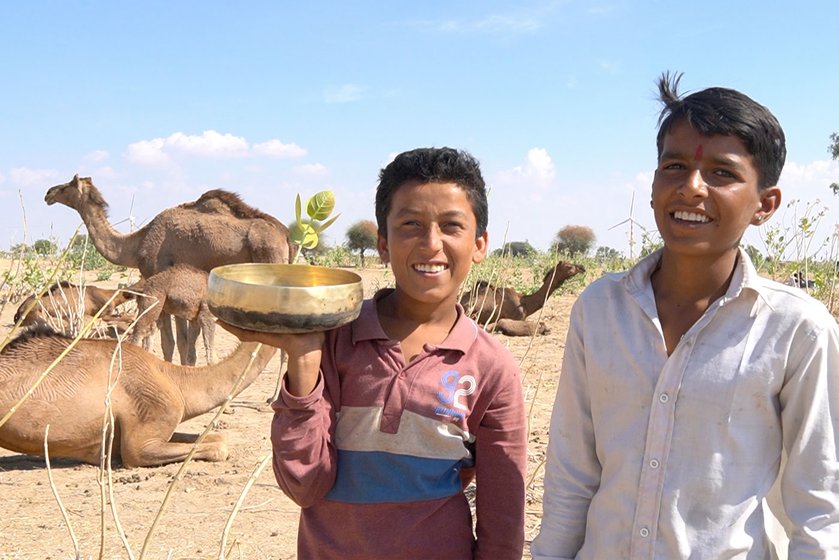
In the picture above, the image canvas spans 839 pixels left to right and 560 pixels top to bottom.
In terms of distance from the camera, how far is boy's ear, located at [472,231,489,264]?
211cm

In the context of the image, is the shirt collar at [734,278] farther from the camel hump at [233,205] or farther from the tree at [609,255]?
the tree at [609,255]

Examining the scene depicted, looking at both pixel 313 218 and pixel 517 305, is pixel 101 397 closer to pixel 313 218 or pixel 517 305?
pixel 313 218

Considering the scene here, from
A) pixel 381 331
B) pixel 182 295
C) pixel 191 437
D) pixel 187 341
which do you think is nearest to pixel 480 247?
pixel 381 331

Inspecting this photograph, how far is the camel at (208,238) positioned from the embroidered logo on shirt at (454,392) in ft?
23.4

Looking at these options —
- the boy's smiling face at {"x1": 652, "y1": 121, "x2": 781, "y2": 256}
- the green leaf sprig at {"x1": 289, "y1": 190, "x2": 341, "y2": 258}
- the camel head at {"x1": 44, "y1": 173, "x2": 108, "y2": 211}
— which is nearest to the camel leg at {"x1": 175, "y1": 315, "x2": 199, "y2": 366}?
the camel head at {"x1": 44, "y1": 173, "x2": 108, "y2": 211}

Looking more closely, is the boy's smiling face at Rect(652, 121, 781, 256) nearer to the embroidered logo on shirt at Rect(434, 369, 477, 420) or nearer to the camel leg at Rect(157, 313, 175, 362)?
the embroidered logo on shirt at Rect(434, 369, 477, 420)

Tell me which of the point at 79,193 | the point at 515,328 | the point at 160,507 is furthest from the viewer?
the point at 515,328

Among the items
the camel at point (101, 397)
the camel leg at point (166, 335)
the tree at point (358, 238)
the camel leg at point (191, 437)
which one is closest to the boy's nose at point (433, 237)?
the camel at point (101, 397)

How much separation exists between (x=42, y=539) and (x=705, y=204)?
388 cm

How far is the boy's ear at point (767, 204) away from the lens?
5.76ft

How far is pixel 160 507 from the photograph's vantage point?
3.12m

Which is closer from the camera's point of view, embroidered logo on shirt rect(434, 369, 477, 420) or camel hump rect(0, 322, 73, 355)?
embroidered logo on shirt rect(434, 369, 477, 420)

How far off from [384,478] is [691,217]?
37.1 inches

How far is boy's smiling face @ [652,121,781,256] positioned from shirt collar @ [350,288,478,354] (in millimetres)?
561
